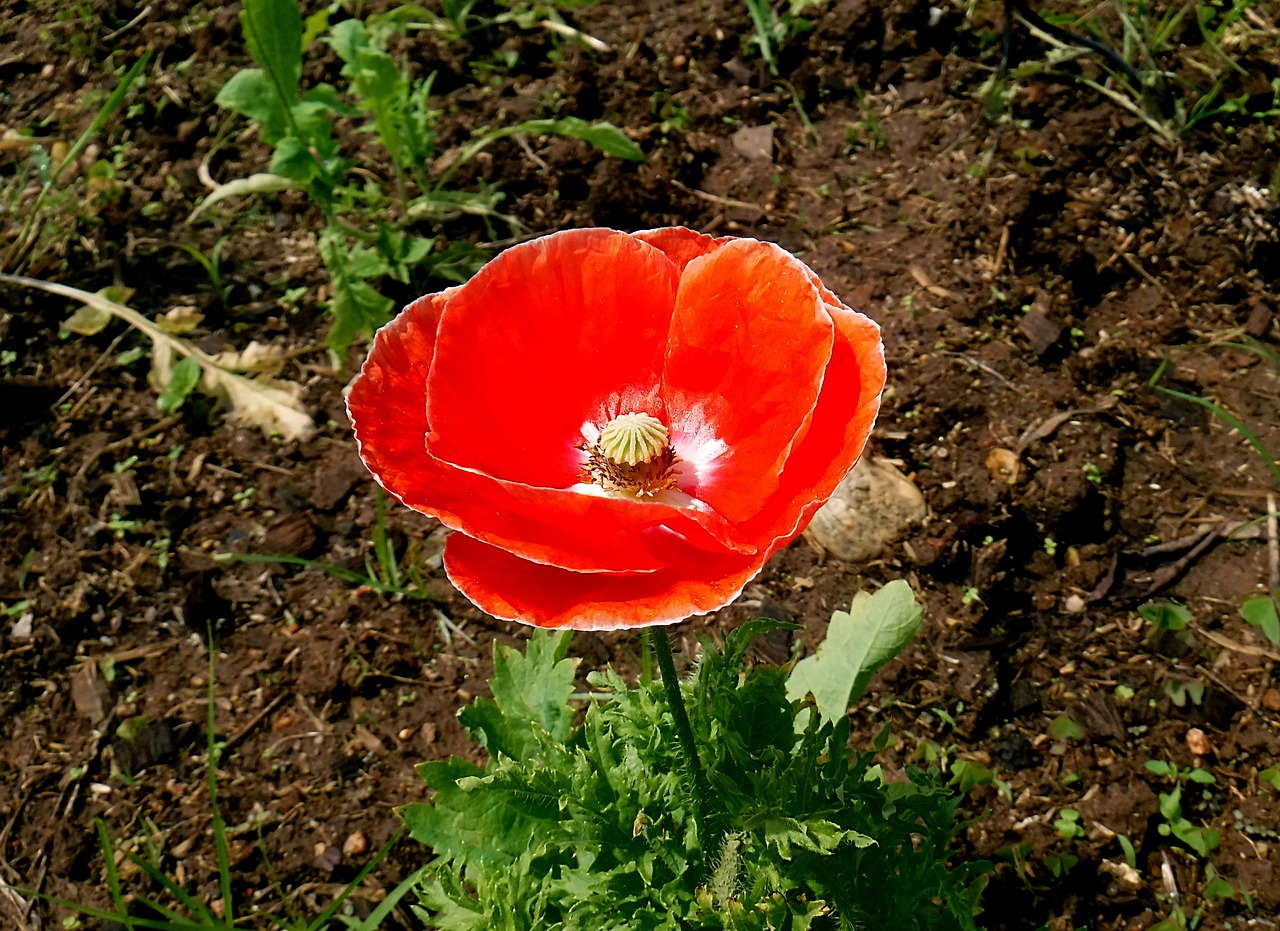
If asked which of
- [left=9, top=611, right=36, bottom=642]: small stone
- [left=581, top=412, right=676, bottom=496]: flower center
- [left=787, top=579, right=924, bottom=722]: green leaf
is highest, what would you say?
[left=581, top=412, right=676, bottom=496]: flower center

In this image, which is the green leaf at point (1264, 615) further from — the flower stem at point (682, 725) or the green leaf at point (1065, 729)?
the flower stem at point (682, 725)

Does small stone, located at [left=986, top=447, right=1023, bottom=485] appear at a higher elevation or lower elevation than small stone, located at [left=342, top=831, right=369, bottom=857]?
higher

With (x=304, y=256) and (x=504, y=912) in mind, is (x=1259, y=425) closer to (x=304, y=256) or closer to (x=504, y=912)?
(x=504, y=912)

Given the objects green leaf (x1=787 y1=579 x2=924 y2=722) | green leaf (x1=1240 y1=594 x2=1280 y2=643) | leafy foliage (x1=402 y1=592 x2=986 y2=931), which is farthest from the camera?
green leaf (x1=1240 y1=594 x2=1280 y2=643)

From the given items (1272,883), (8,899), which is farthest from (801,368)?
(8,899)

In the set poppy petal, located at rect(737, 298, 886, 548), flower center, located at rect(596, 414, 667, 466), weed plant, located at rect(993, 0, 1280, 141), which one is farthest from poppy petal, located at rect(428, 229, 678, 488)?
weed plant, located at rect(993, 0, 1280, 141)

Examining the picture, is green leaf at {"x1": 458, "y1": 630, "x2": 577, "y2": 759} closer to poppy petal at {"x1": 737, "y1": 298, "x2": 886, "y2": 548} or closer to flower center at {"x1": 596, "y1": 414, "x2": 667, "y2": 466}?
flower center at {"x1": 596, "y1": 414, "x2": 667, "y2": 466}

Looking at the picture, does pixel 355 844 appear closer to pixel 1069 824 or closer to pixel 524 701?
pixel 524 701
